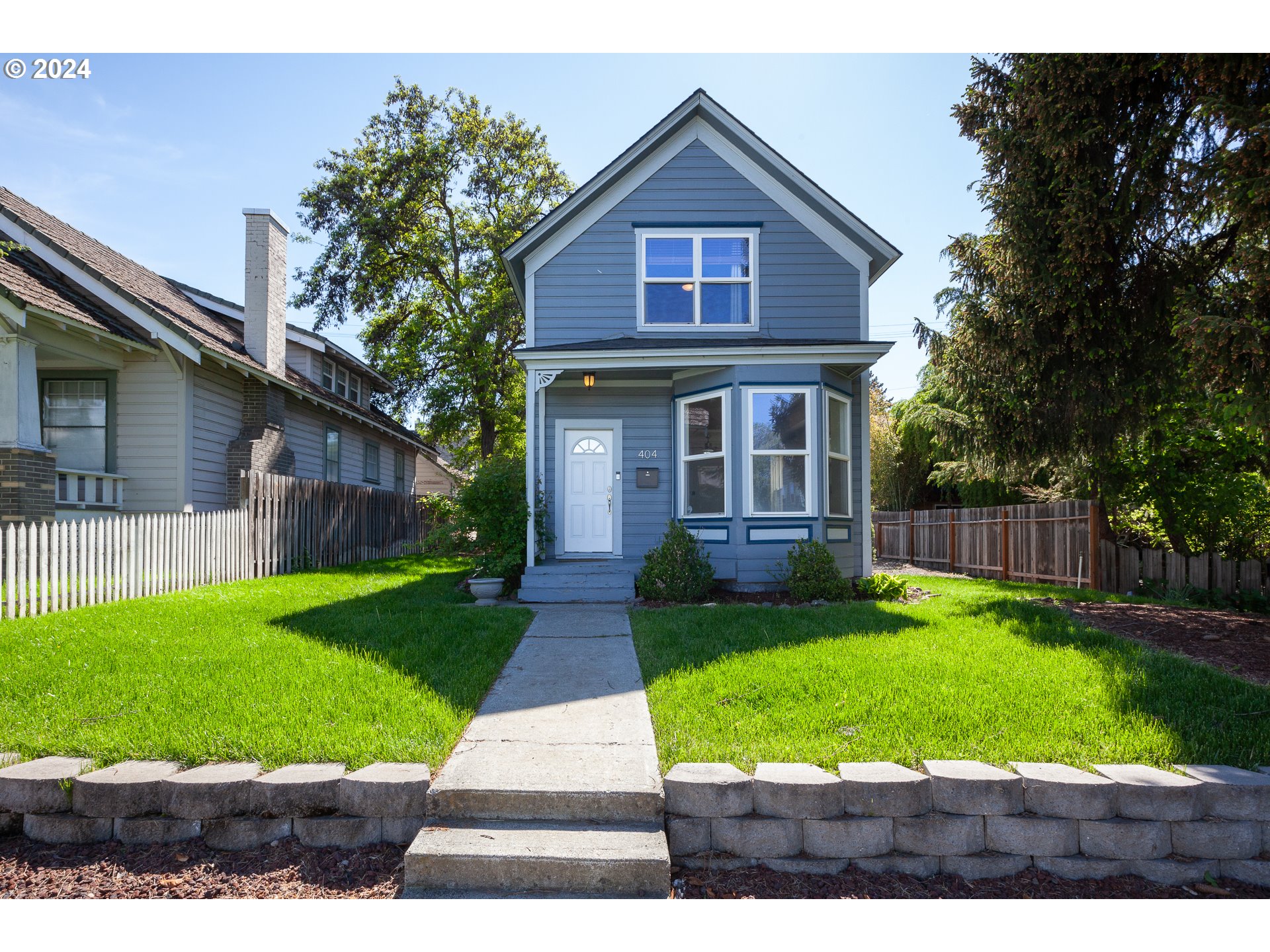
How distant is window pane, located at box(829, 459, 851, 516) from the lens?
10.9m

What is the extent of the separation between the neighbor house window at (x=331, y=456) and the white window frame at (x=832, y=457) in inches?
489

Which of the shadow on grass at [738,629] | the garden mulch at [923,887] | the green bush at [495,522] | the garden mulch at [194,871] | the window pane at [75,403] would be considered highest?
the window pane at [75,403]

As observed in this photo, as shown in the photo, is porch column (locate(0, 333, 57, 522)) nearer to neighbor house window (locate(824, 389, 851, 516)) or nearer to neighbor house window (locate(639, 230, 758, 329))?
neighbor house window (locate(639, 230, 758, 329))

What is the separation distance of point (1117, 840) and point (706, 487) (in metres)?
7.57

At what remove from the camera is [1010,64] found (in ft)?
30.1

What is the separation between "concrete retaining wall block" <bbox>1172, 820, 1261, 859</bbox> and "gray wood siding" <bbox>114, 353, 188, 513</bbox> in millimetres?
13430

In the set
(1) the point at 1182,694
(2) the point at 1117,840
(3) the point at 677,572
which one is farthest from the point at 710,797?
(3) the point at 677,572

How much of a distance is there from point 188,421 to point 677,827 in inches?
474

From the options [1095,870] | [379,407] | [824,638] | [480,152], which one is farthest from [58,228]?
[1095,870]

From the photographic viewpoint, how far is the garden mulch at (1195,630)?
618cm

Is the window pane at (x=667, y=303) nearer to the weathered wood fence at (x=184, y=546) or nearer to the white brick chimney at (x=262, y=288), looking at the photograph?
the weathered wood fence at (x=184, y=546)

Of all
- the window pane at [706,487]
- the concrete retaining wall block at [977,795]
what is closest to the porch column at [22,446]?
the window pane at [706,487]

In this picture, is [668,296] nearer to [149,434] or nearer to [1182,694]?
[1182,694]
